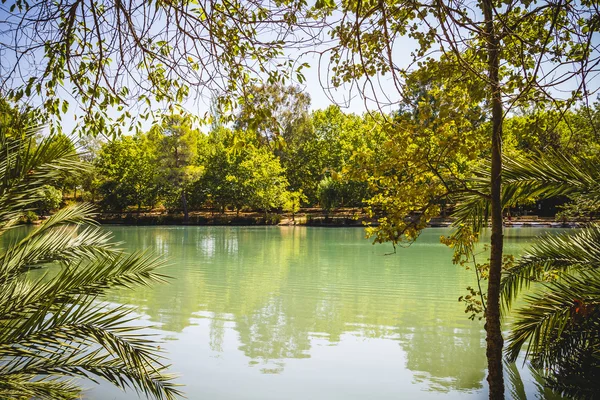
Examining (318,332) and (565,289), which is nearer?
(565,289)

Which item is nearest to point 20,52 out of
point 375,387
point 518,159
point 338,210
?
point 518,159

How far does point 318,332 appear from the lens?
8.41m

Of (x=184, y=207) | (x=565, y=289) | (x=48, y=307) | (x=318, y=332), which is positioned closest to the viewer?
(x=48, y=307)

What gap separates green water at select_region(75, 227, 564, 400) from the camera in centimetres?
605

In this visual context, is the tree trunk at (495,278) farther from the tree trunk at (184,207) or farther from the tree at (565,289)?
the tree trunk at (184,207)

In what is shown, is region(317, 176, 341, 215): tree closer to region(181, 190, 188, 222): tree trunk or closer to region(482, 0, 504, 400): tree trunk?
region(181, 190, 188, 222): tree trunk

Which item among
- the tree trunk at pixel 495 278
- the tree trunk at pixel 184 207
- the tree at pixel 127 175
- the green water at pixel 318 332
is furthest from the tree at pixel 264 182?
the tree trunk at pixel 495 278

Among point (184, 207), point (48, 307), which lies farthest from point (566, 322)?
point (184, 207)

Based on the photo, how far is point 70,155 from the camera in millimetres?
3951

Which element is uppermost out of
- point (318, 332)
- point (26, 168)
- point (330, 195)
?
point (330, 195)

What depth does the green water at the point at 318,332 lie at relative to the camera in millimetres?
6051

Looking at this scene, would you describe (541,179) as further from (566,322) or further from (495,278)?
(566,322)

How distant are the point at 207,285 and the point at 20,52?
9.70 metres

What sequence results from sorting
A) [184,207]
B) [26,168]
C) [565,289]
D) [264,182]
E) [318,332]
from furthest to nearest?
[184,207]
[264,182]
[318,332]
[565,289]
[26,168]
